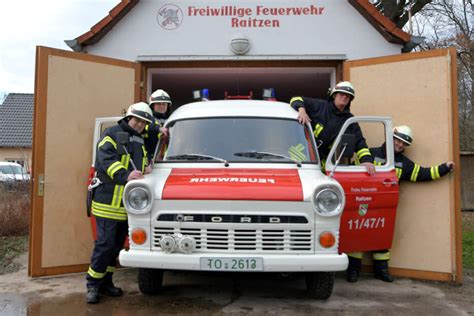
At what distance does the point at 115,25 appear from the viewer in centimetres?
716

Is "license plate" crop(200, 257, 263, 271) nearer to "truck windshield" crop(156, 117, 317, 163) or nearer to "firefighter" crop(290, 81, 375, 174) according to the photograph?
"truck windshield" crop(156, 117, 317, 163)

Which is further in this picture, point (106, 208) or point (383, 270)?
point (383, 270)

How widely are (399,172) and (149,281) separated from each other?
128 inches

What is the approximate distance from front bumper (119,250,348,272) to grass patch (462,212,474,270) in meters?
3.68

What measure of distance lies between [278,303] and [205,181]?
1.55m

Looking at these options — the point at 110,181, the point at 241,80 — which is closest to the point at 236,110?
the point at 110,181

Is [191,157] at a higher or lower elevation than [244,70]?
lower

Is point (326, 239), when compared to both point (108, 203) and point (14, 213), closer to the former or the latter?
point (108, 203)

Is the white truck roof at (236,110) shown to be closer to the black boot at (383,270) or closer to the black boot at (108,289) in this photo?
the black boot at (108,289)

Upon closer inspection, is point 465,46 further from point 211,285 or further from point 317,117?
point 211,285

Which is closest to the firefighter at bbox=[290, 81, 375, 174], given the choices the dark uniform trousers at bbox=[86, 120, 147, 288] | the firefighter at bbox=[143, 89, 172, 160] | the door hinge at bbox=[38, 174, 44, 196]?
the firefighter at bbox=[143, 89, 172, 160]

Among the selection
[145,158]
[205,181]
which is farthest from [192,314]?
[145,158]

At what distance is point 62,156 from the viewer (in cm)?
575

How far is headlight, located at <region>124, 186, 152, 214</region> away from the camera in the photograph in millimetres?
3984
